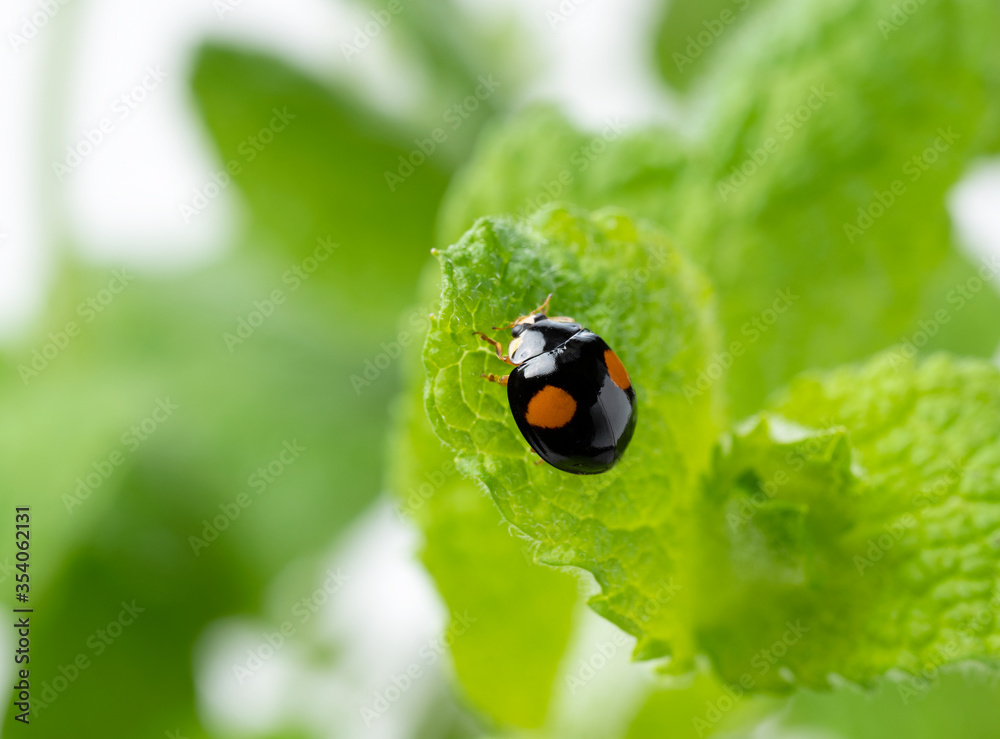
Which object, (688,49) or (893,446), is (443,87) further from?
(893,446)

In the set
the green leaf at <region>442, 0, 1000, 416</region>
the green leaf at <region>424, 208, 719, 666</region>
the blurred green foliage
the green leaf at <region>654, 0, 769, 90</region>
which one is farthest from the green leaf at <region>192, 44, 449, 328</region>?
the green leaf at <region>424, 208, 719, 666</region>

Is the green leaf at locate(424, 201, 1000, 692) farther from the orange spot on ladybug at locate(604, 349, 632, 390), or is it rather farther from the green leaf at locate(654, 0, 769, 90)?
the green leaf at locate(654, 0, 769, 90)

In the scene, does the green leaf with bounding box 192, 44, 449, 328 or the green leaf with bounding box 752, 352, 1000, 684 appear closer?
the green leaf with bounding box 752, 352, 1000, 684

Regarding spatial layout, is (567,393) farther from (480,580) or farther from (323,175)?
(323,175)

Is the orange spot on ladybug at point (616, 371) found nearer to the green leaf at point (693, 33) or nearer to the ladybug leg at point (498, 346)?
the ladybug leg at point (498, 346)

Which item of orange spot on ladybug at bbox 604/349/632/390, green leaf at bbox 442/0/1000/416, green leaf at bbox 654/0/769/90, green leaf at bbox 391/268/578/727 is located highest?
green leaf at bbox 654/0/769/90

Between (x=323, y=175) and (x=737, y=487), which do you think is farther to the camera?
(x=323, y=175)

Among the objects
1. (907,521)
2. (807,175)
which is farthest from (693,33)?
(907,521)
